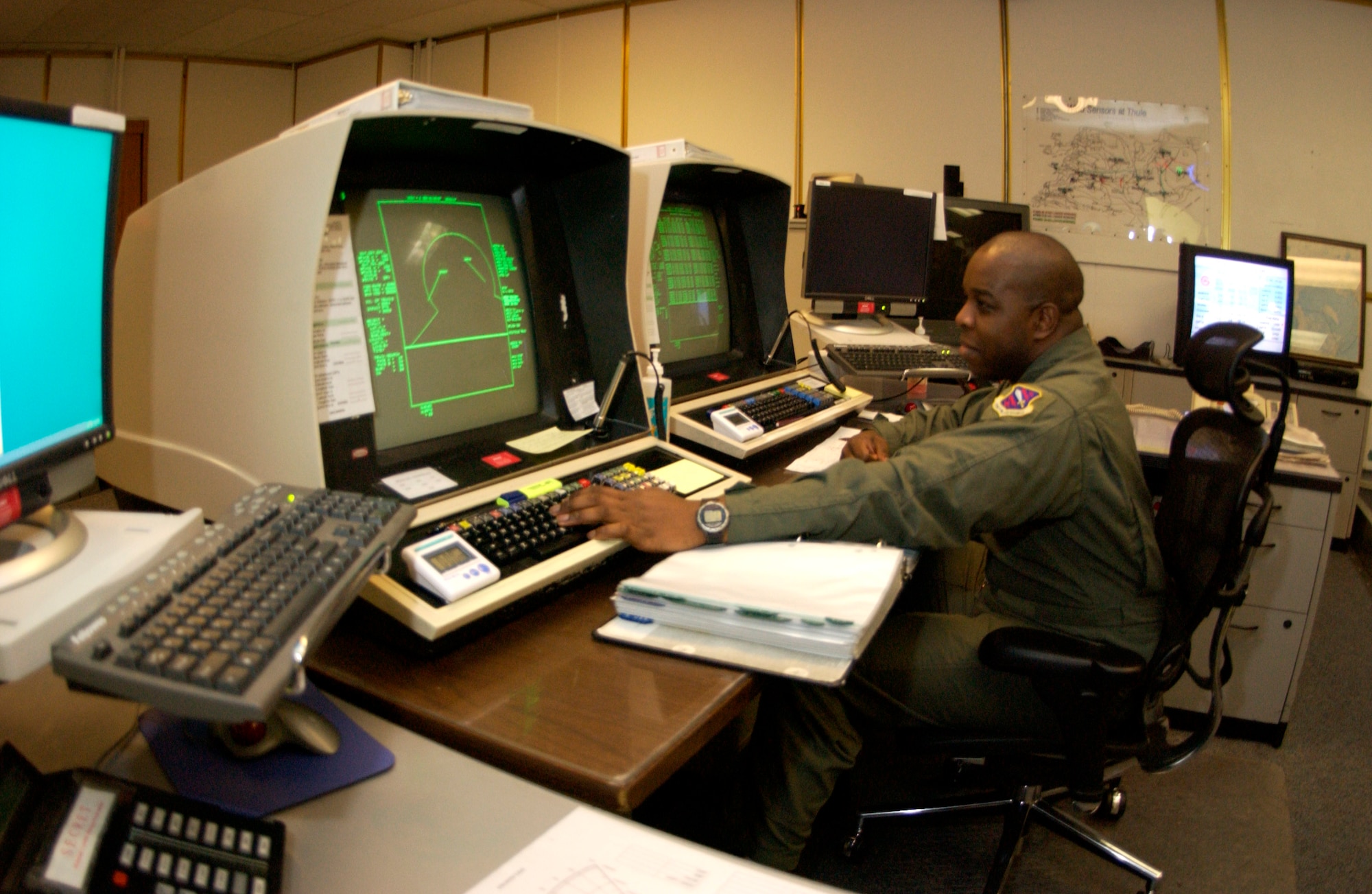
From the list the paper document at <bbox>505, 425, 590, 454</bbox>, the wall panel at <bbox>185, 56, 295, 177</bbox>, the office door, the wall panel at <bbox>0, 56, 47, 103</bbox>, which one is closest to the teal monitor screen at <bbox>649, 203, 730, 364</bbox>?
the paper document at <bbox>505, 425, 590, 454</bbox>

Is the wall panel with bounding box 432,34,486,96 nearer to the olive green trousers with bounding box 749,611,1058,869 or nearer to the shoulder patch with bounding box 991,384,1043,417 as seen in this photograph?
the shoulder patch with bounding box 991,384,1043,417

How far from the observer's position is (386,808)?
726 millimetres

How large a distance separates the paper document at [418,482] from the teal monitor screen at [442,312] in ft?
0.23

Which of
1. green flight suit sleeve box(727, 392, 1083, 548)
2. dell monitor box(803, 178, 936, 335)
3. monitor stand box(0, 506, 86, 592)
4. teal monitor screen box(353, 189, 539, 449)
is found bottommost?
monitor stand box(0, 506, 86, 592)

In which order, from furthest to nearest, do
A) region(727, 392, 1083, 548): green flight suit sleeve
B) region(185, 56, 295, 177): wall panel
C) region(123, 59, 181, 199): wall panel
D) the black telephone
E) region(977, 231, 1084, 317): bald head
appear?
1. region(185, 56, 295, 177): wall panel
2. region(123, 59, 181, 199): wall panel
3. region(977, 231, 1084, 317): bald head
4. region(727, 392, 1083, 548): green flight suit sleeve
5. the black telephone

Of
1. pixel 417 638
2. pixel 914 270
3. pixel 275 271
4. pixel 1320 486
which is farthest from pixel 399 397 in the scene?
pixel 1320 486

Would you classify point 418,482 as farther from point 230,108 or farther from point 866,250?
point 230,108

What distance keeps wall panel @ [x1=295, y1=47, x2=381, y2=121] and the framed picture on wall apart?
5.79 meters

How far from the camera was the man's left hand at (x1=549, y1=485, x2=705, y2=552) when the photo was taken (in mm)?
1100

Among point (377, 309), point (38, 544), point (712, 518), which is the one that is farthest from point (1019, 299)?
point (38, 544)

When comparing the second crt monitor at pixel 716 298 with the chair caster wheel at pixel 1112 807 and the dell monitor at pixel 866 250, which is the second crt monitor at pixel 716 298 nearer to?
the dell monitor at pixel 866 250

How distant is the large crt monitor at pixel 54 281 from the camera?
690 mm

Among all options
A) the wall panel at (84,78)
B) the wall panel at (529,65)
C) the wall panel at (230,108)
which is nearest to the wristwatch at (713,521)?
the wall panel at (529,65)

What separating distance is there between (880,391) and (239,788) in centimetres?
198
